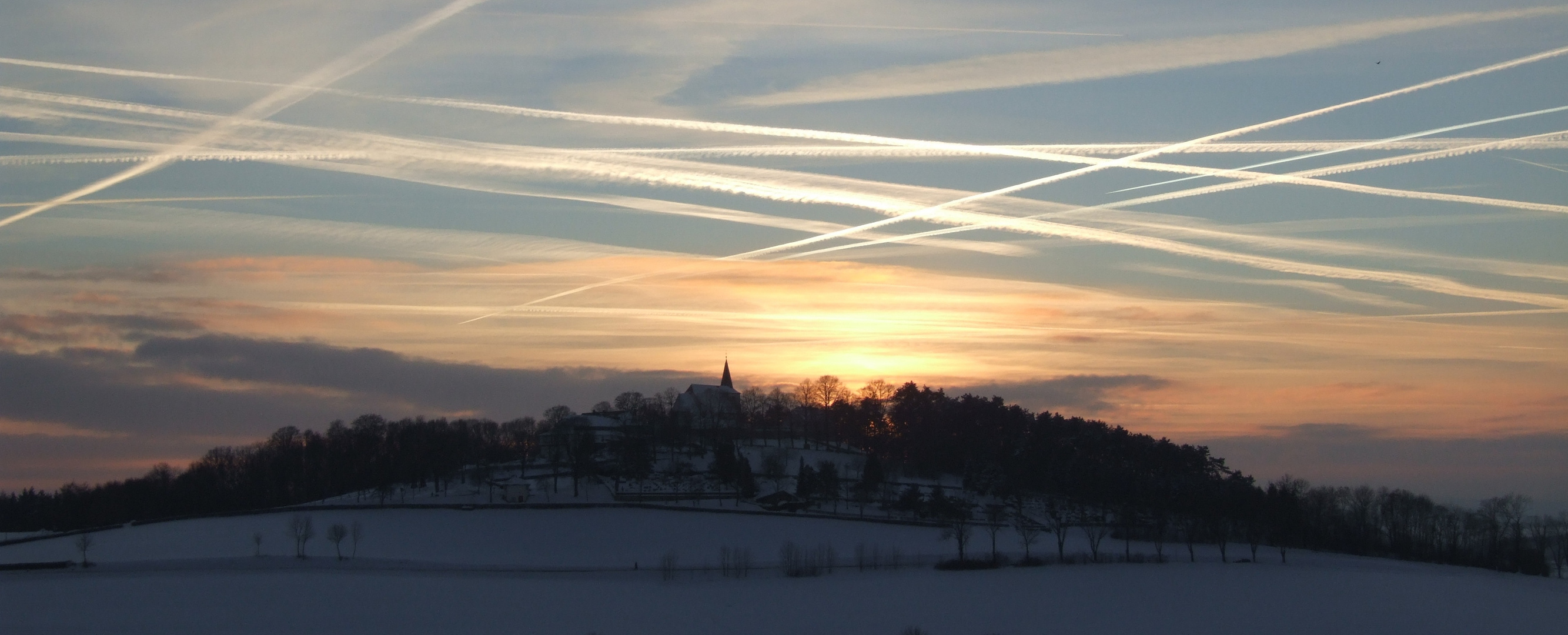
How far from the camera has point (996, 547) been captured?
403ft

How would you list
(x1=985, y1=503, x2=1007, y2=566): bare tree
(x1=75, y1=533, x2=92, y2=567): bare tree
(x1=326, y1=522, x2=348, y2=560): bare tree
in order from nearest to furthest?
(x1=75, y1=533, x2=92, y2=567): bare tree < (x1=326, y1=522, x2=348, y2=560): bare tree < (x1=985, y1=503, x2=1007, y2=566): bare tree

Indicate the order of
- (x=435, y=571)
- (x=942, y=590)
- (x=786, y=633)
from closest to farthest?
(x=786, y=633) < (x=942, y=590) < (x=435, y=571)

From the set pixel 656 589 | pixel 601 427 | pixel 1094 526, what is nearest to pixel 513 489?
pixel 601 427

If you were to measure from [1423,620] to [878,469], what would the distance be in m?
80.9

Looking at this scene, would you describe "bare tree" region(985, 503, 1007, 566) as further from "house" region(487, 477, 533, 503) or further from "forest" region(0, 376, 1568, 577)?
"house" region(487, 477, 533, 503)

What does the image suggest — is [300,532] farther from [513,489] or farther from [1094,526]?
[1094,526]

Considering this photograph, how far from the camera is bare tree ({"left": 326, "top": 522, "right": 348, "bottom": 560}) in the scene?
113000 millimetres

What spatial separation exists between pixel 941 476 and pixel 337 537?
8661cm

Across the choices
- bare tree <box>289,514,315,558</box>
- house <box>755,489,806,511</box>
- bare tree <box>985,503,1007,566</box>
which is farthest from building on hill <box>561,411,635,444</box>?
bare tree <box>985,503,1007,566</box>

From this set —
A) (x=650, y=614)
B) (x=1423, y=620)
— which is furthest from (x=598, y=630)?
(x=1423, y=620)

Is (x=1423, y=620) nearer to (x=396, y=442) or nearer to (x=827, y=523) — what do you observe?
(x=827, y=523)

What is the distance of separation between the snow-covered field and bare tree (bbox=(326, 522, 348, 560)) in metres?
1.74

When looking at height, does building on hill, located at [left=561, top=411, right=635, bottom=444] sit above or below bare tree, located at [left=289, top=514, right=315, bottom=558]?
above

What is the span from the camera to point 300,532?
119688 millimetres
